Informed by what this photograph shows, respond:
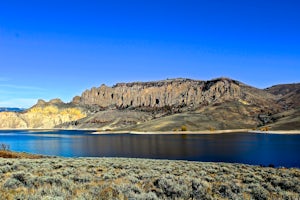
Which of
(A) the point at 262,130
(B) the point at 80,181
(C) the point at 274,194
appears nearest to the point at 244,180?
(C) the point at 274,194

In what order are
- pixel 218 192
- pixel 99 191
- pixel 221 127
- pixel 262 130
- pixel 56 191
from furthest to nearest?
pixel 221 127
pixel 262 130
pixel 218 192
pixel 99 191
pixel 56 191

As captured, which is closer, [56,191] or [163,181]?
[56,191]

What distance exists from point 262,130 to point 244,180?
165 meters

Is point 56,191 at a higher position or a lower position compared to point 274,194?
higher

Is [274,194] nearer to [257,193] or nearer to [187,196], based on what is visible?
[257,193]

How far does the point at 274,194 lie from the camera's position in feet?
39.6

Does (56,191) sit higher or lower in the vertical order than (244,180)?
higher

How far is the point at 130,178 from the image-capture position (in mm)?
15016

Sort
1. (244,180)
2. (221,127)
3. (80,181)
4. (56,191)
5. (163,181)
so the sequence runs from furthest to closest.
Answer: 1. (221,127)
2. (244,180)
3. (80,181)
4. (163,181)
5. (56,191)

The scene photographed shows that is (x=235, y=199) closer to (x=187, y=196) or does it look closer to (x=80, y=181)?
(x=187, y=196)

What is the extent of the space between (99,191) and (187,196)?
9.74 ft

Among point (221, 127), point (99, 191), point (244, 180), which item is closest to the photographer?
point (99, 191)

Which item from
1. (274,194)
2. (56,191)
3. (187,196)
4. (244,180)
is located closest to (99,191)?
(56,191)

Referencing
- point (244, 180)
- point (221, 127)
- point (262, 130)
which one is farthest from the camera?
point (221, 127)
